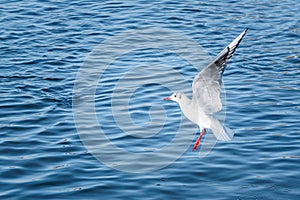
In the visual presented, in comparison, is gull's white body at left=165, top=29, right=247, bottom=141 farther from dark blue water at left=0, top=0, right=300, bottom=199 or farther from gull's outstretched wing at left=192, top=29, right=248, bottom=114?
dark blue water at left=0, top=0, right=300, bottom=199

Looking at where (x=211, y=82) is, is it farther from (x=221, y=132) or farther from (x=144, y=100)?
(x=144, y=100)

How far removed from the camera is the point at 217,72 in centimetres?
880

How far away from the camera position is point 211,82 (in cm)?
893

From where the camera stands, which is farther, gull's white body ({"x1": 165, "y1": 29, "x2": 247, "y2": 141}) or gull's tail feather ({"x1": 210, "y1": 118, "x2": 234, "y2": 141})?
gull's tail feather ({"x1": 210, "y1": 118, "x2": 234, "y2": 141})

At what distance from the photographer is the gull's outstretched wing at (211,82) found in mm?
8562

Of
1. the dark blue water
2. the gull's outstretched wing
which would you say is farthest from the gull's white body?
the dark blue water

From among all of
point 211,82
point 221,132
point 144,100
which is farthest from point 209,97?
point 144,100

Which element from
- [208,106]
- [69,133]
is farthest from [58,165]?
[208,106]

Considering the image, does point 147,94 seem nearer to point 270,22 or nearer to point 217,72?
point 217,72

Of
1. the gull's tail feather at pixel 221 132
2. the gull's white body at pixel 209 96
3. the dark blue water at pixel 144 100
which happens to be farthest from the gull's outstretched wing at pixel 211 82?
the dark blue water at pixel 144 100

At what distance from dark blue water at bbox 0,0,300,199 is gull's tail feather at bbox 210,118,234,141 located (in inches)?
33.4

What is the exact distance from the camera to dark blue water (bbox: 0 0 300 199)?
980cm

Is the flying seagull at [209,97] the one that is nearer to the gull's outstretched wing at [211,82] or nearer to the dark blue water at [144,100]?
the gull's outstretched wing at [211,82]

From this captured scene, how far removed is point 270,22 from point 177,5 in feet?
9.61
